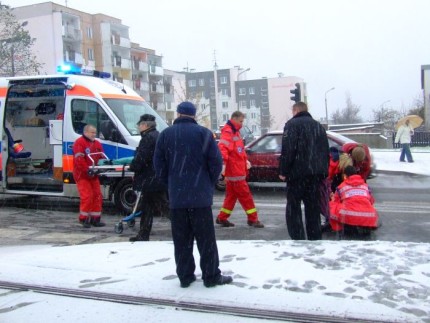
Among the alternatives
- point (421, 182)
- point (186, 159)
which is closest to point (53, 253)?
point (186, 159)

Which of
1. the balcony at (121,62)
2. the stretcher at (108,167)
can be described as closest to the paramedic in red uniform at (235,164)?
the stretcher at (108,167)

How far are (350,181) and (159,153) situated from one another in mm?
3263

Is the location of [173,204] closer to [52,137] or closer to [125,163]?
[125,163]

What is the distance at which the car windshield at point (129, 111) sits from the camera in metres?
9.62

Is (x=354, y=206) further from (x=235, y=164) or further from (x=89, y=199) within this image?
(x=89, y=199)

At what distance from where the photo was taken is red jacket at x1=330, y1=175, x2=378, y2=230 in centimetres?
664

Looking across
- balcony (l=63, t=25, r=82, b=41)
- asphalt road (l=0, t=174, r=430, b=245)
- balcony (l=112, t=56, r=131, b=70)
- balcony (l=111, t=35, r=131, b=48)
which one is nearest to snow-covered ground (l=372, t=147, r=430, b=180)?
asphalt road (l=0, t=174, r=430, b=245)

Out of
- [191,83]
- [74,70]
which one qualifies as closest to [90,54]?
[191,83]

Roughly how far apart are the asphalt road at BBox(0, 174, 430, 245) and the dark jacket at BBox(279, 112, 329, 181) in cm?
142

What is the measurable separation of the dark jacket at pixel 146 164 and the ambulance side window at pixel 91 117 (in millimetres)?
2944

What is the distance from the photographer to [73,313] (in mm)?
4188

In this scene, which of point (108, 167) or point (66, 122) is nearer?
point (108, 167)

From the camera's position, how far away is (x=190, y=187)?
446 cm

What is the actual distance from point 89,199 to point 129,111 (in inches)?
91.4
